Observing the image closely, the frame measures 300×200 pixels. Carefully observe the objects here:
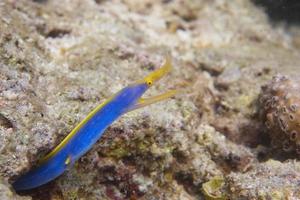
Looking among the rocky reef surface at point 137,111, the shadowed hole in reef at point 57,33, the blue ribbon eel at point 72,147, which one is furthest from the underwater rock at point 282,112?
the shadowed hole in reef at point 57,33

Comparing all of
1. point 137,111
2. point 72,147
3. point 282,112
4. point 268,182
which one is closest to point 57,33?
point 137,111

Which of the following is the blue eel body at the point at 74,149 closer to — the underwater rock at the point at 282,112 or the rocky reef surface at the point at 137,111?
the rocky reef surface at the point at 137,111

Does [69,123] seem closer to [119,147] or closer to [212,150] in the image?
[119,147]

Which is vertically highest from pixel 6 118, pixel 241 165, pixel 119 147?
pixel 6 118

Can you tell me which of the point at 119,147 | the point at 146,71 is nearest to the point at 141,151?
the point at 119,147

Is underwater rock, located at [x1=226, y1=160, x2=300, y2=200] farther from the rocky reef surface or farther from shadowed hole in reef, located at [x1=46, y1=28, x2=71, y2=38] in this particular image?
shadowed hole in reef, located at [x1=46, y1=28, x2=71, y2=38]

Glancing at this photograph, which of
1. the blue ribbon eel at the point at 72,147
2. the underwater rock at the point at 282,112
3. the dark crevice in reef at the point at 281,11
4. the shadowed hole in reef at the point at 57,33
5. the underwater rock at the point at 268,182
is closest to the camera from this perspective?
the blue ribbon eel at the point at 72,147

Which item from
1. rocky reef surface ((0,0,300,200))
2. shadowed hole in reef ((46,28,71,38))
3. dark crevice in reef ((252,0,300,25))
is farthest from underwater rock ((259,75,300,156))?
dark crevice in reef ((252,0,300,25))
